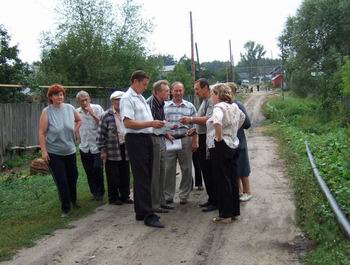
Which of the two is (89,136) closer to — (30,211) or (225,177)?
(30,211)

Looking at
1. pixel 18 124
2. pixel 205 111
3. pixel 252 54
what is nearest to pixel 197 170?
pixel 205 111

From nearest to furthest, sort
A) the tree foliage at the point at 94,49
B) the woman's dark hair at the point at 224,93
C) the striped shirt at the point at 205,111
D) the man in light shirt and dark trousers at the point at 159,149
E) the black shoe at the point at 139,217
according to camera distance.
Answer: the woman's dark hair at the point at 224,93
the black shoe at the point at 139,217
the man in light shirt and dark trousers at the point at 159,149
the striped shirt at the point at 205,111
the tree foliage at the point at 94,49

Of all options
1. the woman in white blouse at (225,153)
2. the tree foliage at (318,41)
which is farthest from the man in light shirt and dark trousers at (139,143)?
the tree foliage at (318,41)

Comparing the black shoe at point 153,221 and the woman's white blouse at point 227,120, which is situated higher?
the woman's white blouse at point 227,120

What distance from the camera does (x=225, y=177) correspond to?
648cm

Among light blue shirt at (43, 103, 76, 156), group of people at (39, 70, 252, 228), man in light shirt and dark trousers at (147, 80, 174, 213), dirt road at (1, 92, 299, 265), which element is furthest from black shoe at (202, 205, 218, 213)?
light blue shirt at (43, 103, 76, 156)

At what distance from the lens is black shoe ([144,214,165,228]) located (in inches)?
250

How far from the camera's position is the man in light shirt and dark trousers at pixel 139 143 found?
641 centimetres

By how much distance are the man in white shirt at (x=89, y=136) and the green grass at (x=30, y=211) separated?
481 millimetres

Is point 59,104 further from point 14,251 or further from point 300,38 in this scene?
point 300,38

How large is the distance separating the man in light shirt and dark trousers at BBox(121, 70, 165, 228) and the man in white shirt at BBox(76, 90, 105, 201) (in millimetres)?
1682

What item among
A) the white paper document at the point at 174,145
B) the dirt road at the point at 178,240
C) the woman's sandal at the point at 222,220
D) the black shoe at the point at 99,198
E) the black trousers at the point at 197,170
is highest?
the white paper document at the point at 174,145

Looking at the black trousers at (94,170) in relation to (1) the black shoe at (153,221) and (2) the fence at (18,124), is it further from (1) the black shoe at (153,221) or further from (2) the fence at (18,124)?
(2) the fence at (18,124)

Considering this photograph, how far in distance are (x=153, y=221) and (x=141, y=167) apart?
698 mm
